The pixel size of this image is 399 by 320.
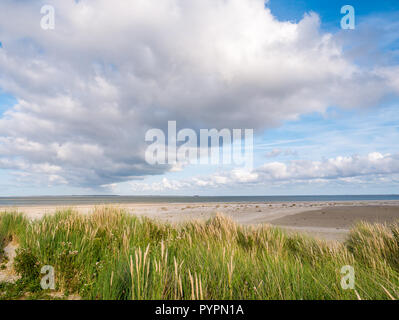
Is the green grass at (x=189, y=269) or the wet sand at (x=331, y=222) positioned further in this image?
the wet sand at (x=331, y=222)

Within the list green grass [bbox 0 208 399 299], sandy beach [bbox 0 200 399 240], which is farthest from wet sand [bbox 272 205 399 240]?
green grass [bbox 0 208 399 299]

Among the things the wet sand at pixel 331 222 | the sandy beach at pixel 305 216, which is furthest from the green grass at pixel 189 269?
the wet sand at pixel 331 222

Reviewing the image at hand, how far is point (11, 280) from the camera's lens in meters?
4.50

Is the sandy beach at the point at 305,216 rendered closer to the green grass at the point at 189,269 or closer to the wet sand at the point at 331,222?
the wet sand at the point at 331,222

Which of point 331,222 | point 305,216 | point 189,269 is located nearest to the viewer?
point 189,269

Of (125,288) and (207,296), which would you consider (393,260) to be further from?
(125,288)

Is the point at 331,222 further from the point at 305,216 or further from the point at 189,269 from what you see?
the point at 189,269

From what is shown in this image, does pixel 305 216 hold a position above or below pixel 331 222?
below

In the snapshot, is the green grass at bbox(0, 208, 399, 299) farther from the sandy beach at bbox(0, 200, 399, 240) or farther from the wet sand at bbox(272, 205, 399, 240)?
the wet sand at bbox(272, 205, 399, 240)

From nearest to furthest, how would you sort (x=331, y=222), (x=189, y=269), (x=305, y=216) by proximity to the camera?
(x=189, y=269) < (x=331, y=222) < (x=305, y=216)

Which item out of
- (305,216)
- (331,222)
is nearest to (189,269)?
(331,222)

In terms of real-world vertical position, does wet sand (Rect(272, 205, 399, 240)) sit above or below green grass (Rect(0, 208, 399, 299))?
below
